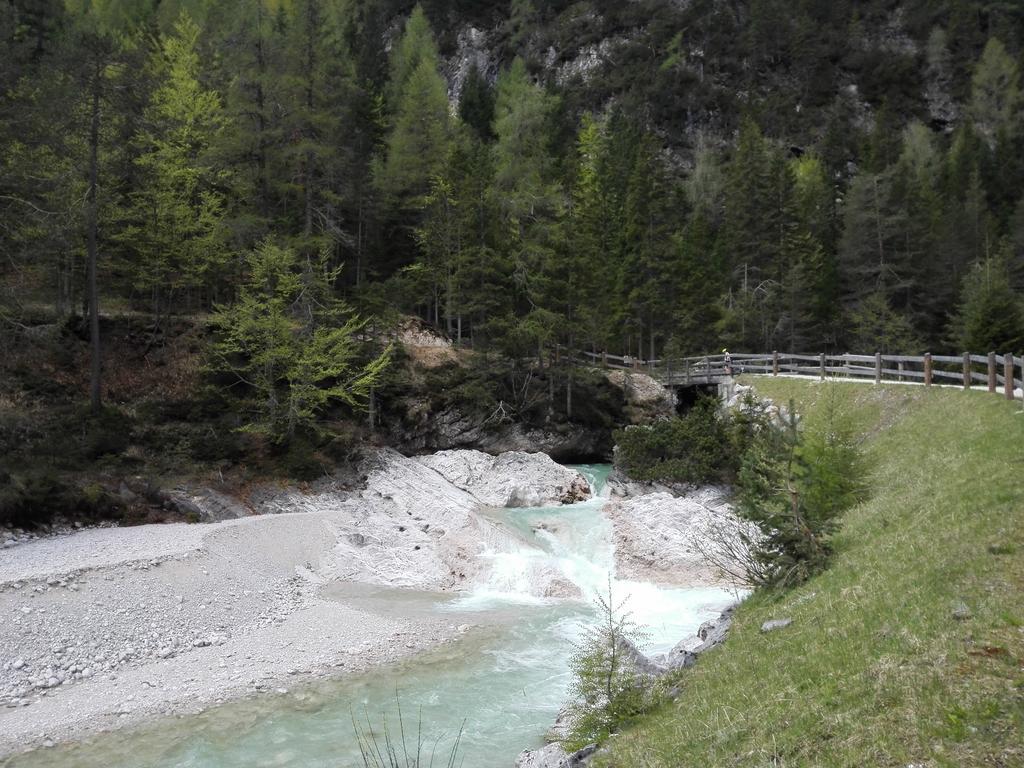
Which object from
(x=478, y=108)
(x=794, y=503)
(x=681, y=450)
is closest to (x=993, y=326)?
(x=681, y=450)

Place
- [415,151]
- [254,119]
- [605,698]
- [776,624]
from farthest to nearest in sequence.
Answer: [415,151], [254,119], [776,624], [605,698]

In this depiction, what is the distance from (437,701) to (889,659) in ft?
24.3

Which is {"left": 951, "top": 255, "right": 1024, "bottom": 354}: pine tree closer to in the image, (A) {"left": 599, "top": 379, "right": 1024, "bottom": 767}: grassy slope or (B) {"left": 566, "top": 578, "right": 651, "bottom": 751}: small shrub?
(A) {"left": 599, "top": 379, "right": 1024, "bottom": 767}: grassy slope

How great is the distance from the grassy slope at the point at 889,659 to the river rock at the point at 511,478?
15335mm

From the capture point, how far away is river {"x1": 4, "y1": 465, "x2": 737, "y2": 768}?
9.38m

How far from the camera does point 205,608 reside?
14.3 meters

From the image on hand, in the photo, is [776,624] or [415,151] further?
[415,151]

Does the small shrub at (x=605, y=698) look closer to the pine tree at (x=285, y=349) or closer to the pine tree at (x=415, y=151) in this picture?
the pine tree at (x=285, y=349)

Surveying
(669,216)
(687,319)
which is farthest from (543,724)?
(669,216)

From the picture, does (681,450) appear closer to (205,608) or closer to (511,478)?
(511,478)

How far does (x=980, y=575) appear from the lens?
685 cm

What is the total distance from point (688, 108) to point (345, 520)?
6999 cm

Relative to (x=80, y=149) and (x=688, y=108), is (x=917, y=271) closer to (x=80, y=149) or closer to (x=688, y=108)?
(x=688, y=108)

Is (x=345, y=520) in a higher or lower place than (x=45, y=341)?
lower
